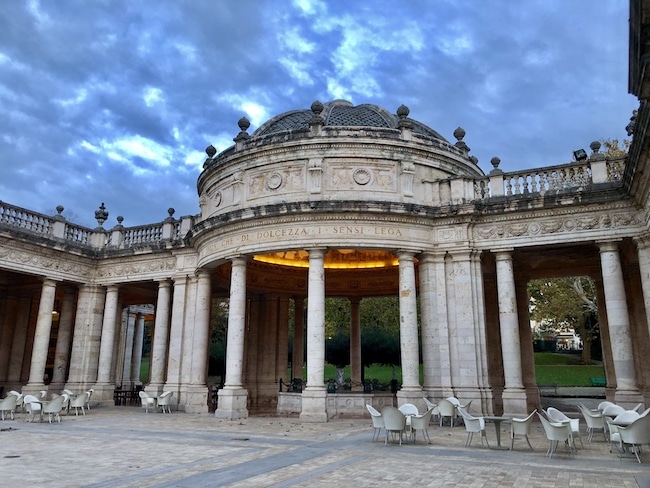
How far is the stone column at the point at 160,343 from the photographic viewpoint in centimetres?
2459

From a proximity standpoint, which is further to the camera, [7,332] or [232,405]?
[7,332]

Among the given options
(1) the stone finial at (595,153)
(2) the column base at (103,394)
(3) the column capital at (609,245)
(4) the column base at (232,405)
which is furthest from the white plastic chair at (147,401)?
(1) the stone finial at (595,153)

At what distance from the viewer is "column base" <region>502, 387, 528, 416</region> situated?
61.2ft

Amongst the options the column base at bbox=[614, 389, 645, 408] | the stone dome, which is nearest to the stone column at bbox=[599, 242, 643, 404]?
the column base at bbox=[614, 389, 645, 408]

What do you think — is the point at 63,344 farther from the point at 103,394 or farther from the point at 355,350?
the point at 355,350

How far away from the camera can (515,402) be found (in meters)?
18.7

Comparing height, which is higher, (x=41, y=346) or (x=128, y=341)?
(x=128, y=341)

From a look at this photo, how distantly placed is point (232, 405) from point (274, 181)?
9283mm

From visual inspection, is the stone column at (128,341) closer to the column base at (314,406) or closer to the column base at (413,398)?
the column base at (314,406)

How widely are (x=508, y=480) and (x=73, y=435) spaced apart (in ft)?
39.3

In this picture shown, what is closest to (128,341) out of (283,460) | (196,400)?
(196,400)

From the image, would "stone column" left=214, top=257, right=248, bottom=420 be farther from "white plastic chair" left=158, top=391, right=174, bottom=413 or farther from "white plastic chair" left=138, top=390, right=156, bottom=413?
"white plastic chair" left=138, top=390, right=156, bottom=413

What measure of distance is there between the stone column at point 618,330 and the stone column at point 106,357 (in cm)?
2302

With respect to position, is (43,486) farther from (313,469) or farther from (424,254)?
(424,254)
